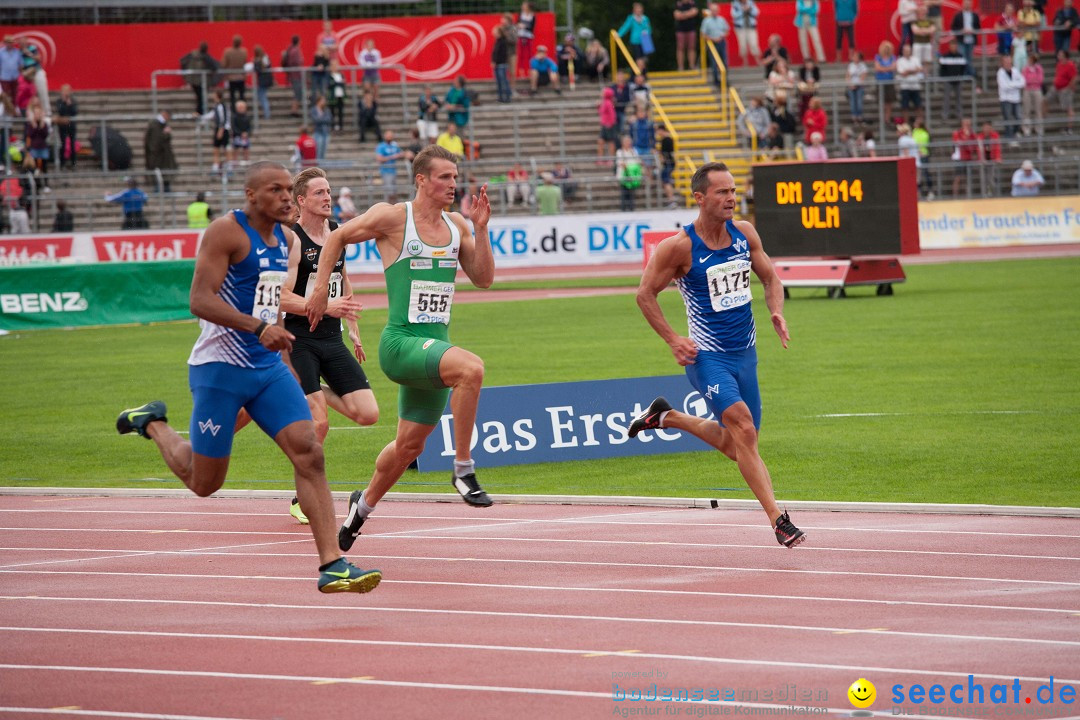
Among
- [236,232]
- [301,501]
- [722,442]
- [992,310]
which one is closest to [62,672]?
[301,501]

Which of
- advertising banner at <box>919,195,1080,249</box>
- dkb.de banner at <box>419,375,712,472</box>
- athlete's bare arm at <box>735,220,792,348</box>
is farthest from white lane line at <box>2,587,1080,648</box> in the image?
advertising banner at <box>919,195,1080,249</box>

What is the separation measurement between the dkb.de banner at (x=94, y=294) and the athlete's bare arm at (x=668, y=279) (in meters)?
21.0

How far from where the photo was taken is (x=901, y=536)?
9.59 meters

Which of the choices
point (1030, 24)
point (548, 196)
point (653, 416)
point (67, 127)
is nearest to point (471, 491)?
point (653, 416)

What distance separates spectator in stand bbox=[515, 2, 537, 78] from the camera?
46.3 meters

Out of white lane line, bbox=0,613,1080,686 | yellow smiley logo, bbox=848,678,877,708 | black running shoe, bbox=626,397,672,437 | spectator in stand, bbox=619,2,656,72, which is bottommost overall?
white lane line, bbox=0,613,1080,686

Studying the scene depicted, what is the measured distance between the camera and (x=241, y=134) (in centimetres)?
4075

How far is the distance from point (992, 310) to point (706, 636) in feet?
64.2

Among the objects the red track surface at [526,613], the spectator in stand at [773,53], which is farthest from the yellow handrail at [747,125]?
the red track surface at [526,613]

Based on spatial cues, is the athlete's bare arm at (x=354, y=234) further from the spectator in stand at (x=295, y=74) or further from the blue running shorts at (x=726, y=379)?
the spectator in stand at (x=295, y=74)

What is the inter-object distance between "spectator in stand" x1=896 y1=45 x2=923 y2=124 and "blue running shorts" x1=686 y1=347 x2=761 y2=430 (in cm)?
3604

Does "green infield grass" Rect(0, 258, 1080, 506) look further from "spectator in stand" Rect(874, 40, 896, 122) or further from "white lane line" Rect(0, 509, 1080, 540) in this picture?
"spectator in stand" Rect(874, 40, 896, 122)

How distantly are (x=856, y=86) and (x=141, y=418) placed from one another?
38.0m

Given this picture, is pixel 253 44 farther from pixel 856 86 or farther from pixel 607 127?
pixel 856 86
